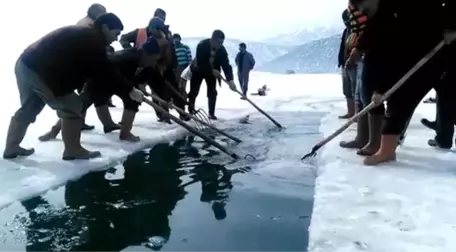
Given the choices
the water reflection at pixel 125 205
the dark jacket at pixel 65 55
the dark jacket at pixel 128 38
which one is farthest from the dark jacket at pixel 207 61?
the dark jacket at pixel 65 55

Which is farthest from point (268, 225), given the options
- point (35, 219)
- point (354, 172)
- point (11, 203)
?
point (11, 203)

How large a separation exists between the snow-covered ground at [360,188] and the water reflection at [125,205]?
0.34 meters

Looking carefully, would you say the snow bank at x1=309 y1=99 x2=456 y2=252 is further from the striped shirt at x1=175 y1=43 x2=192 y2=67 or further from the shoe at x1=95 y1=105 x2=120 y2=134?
the striped shirt at x1=175 y1=43 x2=192 y2=67

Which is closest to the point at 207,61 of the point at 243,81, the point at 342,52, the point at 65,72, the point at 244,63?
the point at 342,52

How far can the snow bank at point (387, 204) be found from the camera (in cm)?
311

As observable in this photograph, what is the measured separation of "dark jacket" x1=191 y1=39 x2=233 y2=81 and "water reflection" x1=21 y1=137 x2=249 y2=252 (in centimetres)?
368

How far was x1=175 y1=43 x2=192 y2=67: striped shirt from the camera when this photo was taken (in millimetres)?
11605

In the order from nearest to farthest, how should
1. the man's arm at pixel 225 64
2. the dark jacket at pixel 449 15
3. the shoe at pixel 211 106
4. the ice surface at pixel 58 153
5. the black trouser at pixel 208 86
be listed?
the dark jacket at pixel 449 15
the ice surface at pixel 58 153
the man's arm at pixel 225 64
the black trouser at pixel 208 86
the shoe at pixel 211 106

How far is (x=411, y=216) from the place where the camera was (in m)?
3.54

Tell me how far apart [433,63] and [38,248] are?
365 cm

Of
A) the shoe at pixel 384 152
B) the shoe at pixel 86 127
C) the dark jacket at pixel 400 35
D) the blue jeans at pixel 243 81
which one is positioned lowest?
the blue jeans at pixel 243 81

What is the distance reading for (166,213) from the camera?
4082 mm

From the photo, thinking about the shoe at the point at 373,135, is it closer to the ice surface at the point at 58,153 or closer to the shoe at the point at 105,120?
the ice surface at the point at 58,153

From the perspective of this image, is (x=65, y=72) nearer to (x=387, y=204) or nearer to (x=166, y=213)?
(x=166, y=213)
